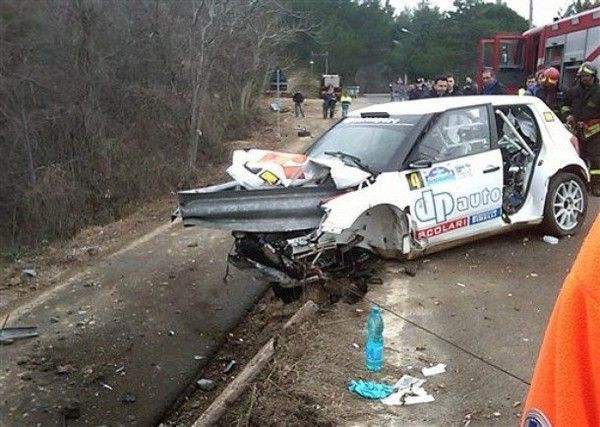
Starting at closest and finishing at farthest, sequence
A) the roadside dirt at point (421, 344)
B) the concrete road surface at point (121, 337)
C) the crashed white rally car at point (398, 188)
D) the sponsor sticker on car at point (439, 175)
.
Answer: the roadside dirt at point (421, 344) → the concrete road surface at point (121, 337) → the crashed white rally car at point (398, 188) → the sponsor sticker on car at point (439, 175)

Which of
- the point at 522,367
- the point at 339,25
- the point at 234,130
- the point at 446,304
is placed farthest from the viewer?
the point at 339,25

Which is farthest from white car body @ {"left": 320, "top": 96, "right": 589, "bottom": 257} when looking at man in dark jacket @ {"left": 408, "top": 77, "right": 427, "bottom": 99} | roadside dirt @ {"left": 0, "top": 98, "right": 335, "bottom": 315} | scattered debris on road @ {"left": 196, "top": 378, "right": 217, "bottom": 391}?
man in dark jacket @ {"left": 408, "top": 77, "right": 427, "bottom": 99}

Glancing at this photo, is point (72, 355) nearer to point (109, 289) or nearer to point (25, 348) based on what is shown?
point (25, 348)

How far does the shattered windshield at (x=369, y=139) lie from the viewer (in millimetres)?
A: 6070

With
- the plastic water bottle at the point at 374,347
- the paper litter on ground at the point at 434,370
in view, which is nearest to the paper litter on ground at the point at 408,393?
the paper litter on ground at the point at 434,370

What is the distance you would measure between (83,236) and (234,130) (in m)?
15.9

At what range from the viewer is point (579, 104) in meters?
9.00

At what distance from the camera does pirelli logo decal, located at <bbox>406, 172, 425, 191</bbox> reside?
19.2 feet

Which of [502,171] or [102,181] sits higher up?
[502,171]

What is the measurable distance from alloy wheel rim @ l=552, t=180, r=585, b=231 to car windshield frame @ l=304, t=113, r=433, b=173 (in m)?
1.92

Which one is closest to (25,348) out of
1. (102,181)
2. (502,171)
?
(502,171)

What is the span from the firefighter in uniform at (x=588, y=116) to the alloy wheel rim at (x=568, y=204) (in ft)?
6.95

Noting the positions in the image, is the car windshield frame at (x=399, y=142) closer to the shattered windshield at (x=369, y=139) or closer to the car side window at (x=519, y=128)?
the shattered windshield at (x=369, y=139)

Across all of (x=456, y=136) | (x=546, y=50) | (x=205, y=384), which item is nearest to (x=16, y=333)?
(x=205, y=384)
